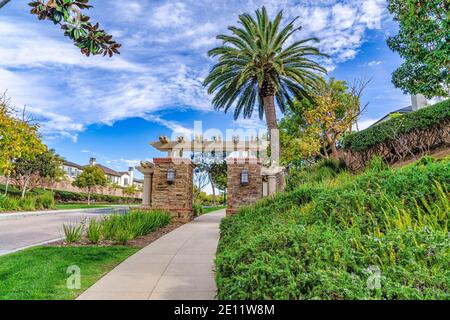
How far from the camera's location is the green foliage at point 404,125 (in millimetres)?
10805

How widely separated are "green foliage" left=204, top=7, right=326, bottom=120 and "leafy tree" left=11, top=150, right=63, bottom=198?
21.5 meters

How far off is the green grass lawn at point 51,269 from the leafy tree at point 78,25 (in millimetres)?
2928

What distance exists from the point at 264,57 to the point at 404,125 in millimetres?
7755

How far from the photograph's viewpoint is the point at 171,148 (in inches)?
580

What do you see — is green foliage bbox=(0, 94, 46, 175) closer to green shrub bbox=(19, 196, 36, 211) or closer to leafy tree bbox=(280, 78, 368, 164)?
green shrub bbox=(19, 196, 36, 211)

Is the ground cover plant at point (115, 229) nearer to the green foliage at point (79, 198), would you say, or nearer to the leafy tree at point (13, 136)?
the leafy tree at point (13, 136)

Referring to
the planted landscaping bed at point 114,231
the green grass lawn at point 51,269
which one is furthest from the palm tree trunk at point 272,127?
the green grass lawn at point 51,269

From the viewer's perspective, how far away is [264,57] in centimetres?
1550

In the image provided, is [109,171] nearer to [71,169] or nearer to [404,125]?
[71,169]

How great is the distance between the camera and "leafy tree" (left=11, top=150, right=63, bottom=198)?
90.5 ft

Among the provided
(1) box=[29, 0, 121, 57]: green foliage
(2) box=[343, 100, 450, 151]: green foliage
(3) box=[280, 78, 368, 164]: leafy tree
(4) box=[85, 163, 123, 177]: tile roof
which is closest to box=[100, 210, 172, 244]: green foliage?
(1) box=[29, 0, 121, 57]: green foliage

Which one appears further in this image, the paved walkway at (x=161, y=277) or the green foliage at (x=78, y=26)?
the paved walkway at (x=161, y=277)

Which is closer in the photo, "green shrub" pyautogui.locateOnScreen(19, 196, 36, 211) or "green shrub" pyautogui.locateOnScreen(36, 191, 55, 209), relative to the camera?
"green shrub" pyautogui.locateOnScreen(19, 196, 36, 211)

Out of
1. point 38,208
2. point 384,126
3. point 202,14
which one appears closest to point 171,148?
point 202,14
